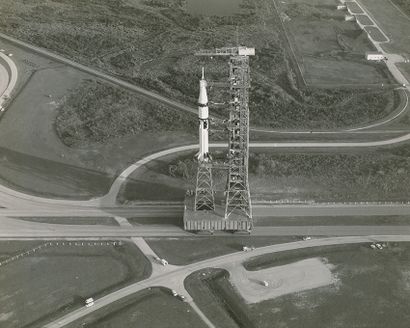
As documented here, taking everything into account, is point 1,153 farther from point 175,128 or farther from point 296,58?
point 296,58

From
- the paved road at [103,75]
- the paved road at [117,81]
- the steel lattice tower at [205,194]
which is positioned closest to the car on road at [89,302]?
the steel lattice tower at [205,194]

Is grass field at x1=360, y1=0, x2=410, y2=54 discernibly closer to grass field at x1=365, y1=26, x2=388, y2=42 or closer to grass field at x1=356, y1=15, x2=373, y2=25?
grass field at x1=365, y1=26, x2=388, y2=42

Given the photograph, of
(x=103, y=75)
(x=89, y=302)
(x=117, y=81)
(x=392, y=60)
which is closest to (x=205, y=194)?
(x=89, y=302)

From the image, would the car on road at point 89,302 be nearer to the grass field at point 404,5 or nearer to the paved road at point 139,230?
the paved road at point 139,230

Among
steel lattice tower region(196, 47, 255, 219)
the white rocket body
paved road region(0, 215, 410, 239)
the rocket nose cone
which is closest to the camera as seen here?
steel lattice tower region(196, 47, 255, 219)

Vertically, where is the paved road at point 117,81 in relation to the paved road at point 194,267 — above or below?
above

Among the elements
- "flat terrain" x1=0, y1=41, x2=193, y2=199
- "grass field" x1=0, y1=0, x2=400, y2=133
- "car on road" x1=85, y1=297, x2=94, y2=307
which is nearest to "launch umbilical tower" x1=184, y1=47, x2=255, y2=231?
"car on road" x1=85, y1=297, x2=94, y2=307
